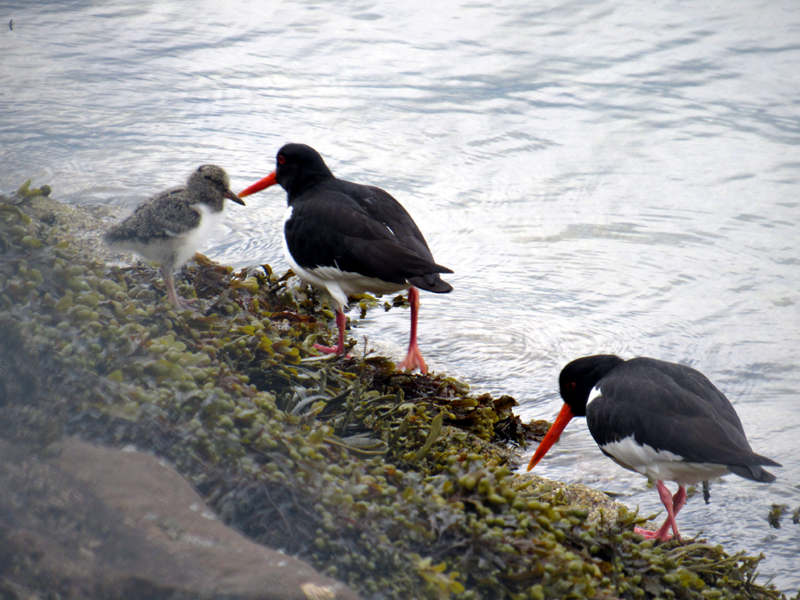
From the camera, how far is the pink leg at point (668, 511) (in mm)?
3292

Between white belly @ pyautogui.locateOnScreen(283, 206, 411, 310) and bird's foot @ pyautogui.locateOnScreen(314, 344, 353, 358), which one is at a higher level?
white belly @ pyautogui.locateOnScreen(283, 206, 411, 310)

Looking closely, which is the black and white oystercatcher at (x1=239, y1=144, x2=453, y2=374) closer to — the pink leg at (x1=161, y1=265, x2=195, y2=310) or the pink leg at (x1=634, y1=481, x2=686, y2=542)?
the pink leg at (x1=161, y1=265, x2=195, y2=310)

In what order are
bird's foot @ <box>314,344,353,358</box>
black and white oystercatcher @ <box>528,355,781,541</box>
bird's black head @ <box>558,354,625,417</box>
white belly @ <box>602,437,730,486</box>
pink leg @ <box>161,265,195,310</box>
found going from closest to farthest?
black and white oystercatcher @ <box>528,355,781,541</box>, white belly @ <box>602,437,730,486</box>, pink leg @ <box>161,265,195,310</box>, bird's black head @ <box>558,354,625,417</box>, bird's foot @ <box>314,344,353,358</box>

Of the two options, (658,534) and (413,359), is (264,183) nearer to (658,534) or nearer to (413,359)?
(413,359)

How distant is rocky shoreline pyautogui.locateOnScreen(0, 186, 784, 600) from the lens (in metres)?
Answer: 1.84

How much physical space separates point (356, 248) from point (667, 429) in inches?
83.1

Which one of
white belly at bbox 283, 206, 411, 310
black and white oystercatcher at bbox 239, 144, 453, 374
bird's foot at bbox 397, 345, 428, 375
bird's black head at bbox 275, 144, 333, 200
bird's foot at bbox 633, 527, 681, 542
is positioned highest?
bird's black head at bbox 275, 144, 333, 200

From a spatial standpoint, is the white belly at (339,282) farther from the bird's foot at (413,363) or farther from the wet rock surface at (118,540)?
the wet rock surface at (118,540)

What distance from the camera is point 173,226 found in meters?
3.87

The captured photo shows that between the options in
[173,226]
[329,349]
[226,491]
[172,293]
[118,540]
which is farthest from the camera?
[329,349]

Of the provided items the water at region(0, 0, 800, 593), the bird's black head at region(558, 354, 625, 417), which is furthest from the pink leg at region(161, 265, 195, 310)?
the bird's black head at region(558, 354, 625, 417)

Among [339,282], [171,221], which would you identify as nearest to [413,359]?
[339,282]

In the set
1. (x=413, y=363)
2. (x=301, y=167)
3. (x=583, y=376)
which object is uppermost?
(x=301, y=167)

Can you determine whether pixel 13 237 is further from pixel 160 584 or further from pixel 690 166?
pixel 690 166
